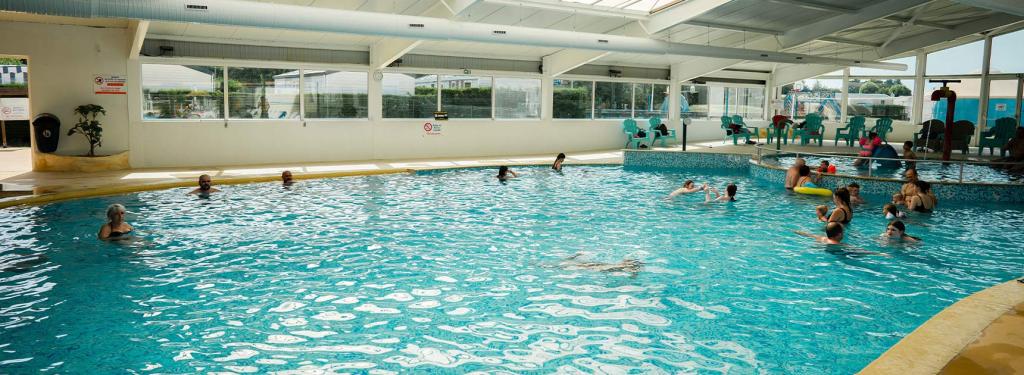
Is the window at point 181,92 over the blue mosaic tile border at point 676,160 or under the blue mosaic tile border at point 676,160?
over

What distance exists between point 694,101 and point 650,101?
2.47 meters

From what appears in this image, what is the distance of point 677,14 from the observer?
43.1 ft

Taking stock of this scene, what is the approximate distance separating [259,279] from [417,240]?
80.7 inches

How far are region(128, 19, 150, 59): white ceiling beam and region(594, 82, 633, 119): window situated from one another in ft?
38.1

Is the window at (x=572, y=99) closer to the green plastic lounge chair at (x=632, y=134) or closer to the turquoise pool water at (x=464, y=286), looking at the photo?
the green plastic lounge chair at (x=632, y=134)

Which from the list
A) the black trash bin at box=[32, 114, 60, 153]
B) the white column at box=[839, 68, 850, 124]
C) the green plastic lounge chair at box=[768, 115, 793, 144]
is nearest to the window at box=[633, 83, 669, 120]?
the green plastic lounge chair at box=[768, 115, 793, 144]

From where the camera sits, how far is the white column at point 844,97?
2386 centimetres

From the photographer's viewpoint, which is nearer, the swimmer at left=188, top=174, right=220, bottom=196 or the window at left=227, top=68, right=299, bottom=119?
the swimmer at left=188, top=174, right=220, bottom=196

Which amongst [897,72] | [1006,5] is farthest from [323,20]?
[897,72]

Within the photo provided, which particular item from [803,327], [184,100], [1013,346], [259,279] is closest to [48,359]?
[259,279]

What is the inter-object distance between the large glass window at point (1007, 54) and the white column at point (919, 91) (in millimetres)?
2056

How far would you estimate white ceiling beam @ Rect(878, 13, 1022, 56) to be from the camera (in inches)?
715

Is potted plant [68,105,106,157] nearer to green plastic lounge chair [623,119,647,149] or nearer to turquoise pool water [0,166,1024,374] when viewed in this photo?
turquoise pool water [0,166,1024,374]

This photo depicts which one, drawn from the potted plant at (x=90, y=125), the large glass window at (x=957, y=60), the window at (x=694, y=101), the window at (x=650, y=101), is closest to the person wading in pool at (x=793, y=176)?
A: the window at (x=650, y=101)
